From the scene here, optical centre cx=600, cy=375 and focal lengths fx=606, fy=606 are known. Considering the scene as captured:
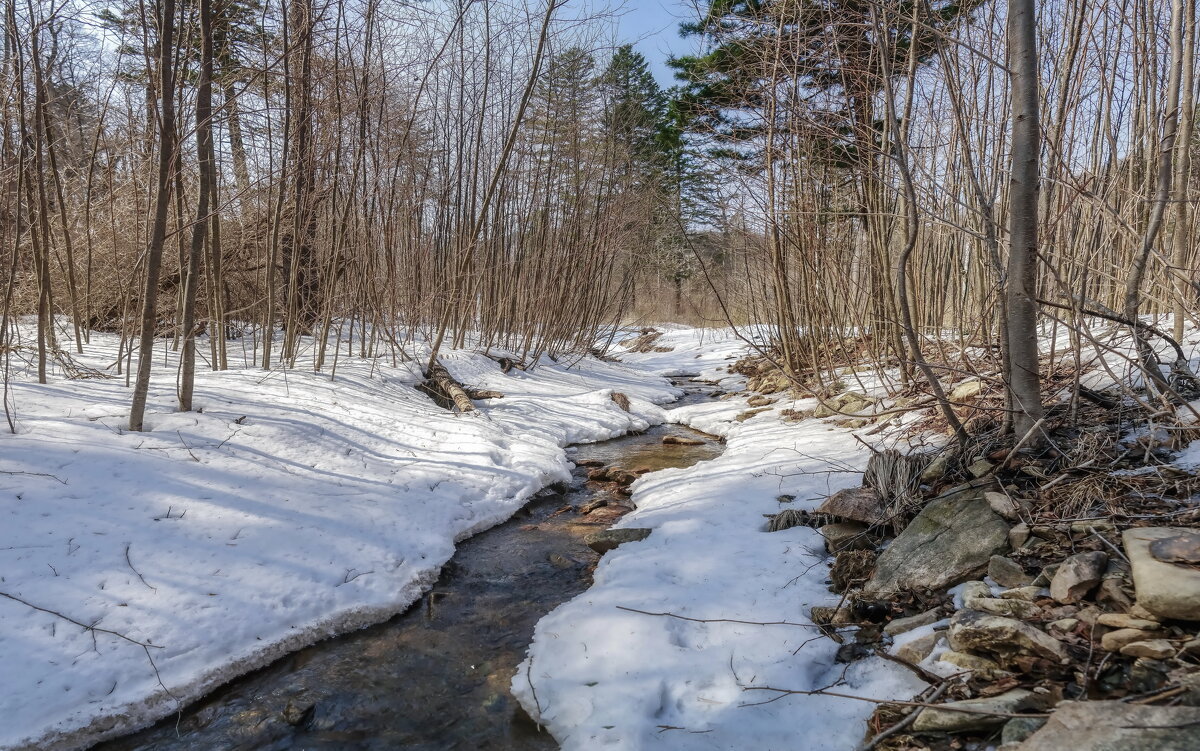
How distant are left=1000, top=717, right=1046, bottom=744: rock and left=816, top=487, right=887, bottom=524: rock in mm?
1650

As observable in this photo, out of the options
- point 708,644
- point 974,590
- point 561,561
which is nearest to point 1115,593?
point 974,590

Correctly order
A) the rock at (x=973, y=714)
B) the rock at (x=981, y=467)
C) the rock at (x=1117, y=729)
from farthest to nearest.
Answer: the rock at (x=981, y=467) → the rock at (x=973, y=714) → the rock at (x=1117, y=729)

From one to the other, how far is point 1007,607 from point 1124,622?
38cm

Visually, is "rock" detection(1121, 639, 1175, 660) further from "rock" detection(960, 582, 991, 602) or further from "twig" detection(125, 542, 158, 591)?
"twig" detection(125, 542, 158, 591)

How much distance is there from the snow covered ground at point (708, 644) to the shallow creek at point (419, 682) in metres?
0.21

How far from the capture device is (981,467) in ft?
10.8

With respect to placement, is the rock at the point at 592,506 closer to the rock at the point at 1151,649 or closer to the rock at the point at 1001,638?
the rock at the point at 1001,638

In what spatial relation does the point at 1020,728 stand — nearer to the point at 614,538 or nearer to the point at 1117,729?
the point at 1117,729

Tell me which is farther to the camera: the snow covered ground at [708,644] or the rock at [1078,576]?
the snow covered ground at [708,644]

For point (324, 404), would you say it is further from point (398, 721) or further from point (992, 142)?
point (992, 142)

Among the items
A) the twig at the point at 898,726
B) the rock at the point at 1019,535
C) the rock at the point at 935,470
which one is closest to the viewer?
the twig at the point at 898,726

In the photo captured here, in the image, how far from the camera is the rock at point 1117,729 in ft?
5.07

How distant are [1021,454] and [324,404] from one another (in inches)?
221

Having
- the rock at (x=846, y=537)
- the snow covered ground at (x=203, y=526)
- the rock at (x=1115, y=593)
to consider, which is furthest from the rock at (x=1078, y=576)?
the snow covered ground at (x=203, y=526)
